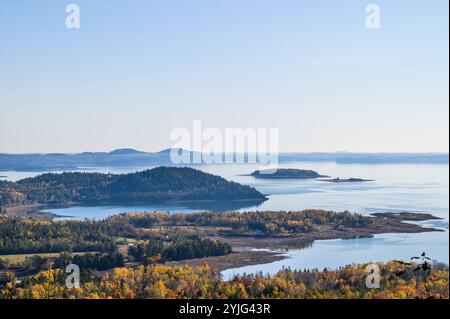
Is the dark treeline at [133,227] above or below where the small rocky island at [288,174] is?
below

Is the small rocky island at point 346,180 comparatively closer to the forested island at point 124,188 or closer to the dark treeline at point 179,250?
the forested island at point 124,188

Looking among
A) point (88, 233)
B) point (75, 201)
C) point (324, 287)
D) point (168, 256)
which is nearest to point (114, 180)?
point (75, 201)

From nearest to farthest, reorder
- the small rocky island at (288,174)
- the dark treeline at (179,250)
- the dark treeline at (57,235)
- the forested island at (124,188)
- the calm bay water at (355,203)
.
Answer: the calm bay water at (355,203), the dark treeline at (179,250), the dark treeline at (57,235), the forested island at (124,188), the small rocky island at (288,174)

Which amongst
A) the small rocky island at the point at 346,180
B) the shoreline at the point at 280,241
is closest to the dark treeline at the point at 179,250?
the shoreline at the point at 280,241

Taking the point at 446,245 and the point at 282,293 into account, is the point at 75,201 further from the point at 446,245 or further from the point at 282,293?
→ the point at 282,293

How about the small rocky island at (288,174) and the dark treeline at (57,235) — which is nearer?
the dark treeline at (57,235)

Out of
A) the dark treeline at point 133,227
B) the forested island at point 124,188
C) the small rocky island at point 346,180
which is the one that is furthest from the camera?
the small rocky island at point 346,180
